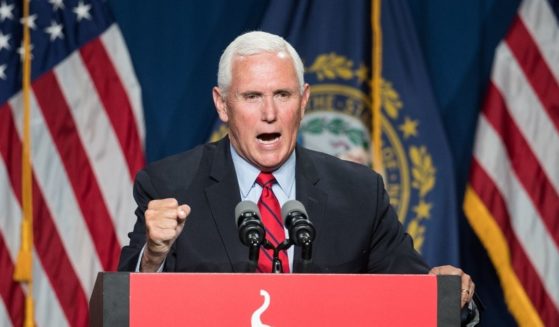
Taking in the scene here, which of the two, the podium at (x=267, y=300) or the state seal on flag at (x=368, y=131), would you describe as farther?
the state seal on flag at (x=368, y=131)

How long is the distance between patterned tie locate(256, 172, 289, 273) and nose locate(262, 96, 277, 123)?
0.19 meters

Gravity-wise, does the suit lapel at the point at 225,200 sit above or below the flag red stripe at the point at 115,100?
below

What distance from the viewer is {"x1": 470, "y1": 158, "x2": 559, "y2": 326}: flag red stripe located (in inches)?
220

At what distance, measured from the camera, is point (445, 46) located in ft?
20.1

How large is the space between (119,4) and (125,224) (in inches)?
49.5

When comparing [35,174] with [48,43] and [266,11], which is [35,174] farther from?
[266,11]

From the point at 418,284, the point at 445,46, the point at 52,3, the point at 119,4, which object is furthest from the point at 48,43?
the point at 418,284

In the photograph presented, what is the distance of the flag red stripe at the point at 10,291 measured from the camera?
538cm

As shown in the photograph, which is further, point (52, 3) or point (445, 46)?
point (445, 46)

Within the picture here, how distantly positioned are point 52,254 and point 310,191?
2.71 meters

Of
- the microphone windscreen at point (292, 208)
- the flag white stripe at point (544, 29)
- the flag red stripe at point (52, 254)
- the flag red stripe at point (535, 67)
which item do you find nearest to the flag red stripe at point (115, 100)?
the flag red stripe at point (52, 254)

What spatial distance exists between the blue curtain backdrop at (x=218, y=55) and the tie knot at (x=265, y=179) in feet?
9.56

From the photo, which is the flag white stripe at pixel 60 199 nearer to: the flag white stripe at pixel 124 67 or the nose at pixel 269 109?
the flag white stripe at pixel 124 67

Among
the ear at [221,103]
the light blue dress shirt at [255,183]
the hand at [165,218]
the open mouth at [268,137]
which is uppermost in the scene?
the ear at [221,103]
